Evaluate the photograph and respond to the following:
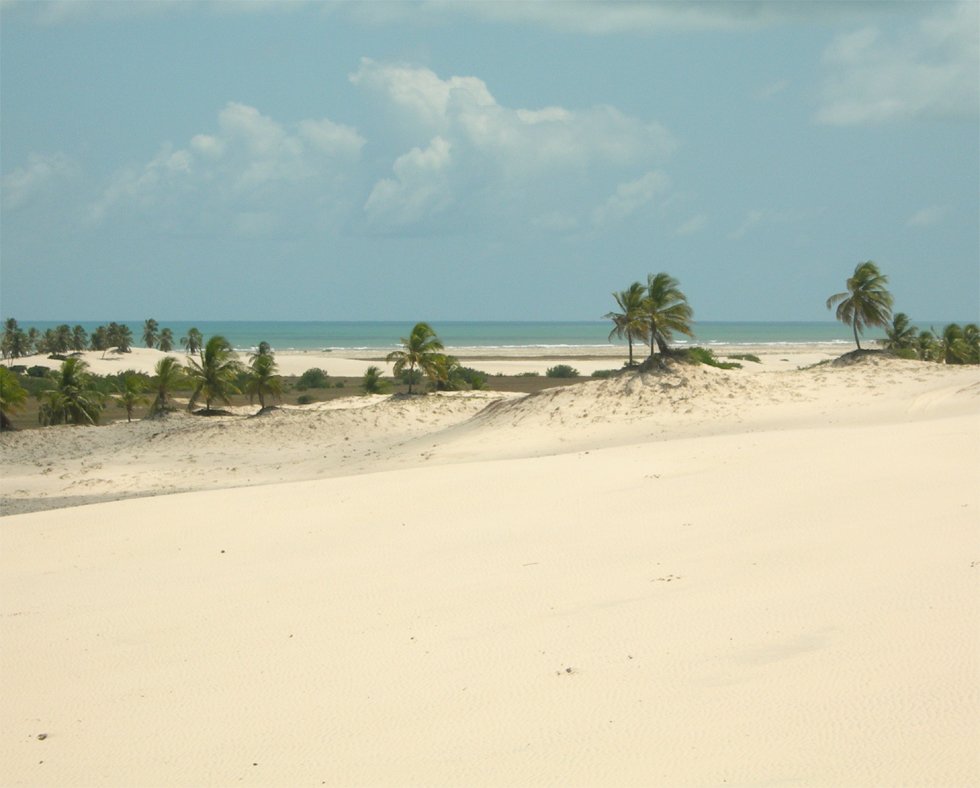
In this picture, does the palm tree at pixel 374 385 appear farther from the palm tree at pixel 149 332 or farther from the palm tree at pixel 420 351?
the palm tree at pixel 149 332

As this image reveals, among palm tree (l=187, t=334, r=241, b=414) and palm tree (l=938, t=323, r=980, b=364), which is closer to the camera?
palm tree (l=187, t=334, r=241, b=414)

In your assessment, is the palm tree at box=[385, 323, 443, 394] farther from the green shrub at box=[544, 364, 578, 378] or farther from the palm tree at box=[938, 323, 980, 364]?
the green shrub at box=[544, 364, 578, 378]

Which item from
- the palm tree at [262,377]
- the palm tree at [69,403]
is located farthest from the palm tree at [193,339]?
the palm tree at [262,377]

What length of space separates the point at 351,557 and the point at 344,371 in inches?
2380

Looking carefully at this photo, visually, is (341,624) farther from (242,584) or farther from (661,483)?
(661,483)

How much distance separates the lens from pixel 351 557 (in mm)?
12062

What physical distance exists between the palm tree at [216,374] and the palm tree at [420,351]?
5.28 metres

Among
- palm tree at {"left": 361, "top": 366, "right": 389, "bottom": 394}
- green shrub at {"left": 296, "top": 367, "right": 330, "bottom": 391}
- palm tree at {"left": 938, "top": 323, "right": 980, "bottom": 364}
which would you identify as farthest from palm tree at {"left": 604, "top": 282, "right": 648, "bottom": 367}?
green shrub at {"left": 296, "top": 367, "right": 330, "bottom": 391}

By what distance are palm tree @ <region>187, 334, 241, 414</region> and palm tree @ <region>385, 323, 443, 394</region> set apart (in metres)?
5.28

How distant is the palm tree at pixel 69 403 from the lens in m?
35.2

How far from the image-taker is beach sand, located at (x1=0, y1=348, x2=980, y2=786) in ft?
20.8

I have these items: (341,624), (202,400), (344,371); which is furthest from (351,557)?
(344,371)

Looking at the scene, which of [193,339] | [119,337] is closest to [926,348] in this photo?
[193,339]

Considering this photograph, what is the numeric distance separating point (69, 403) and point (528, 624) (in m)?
30.0
